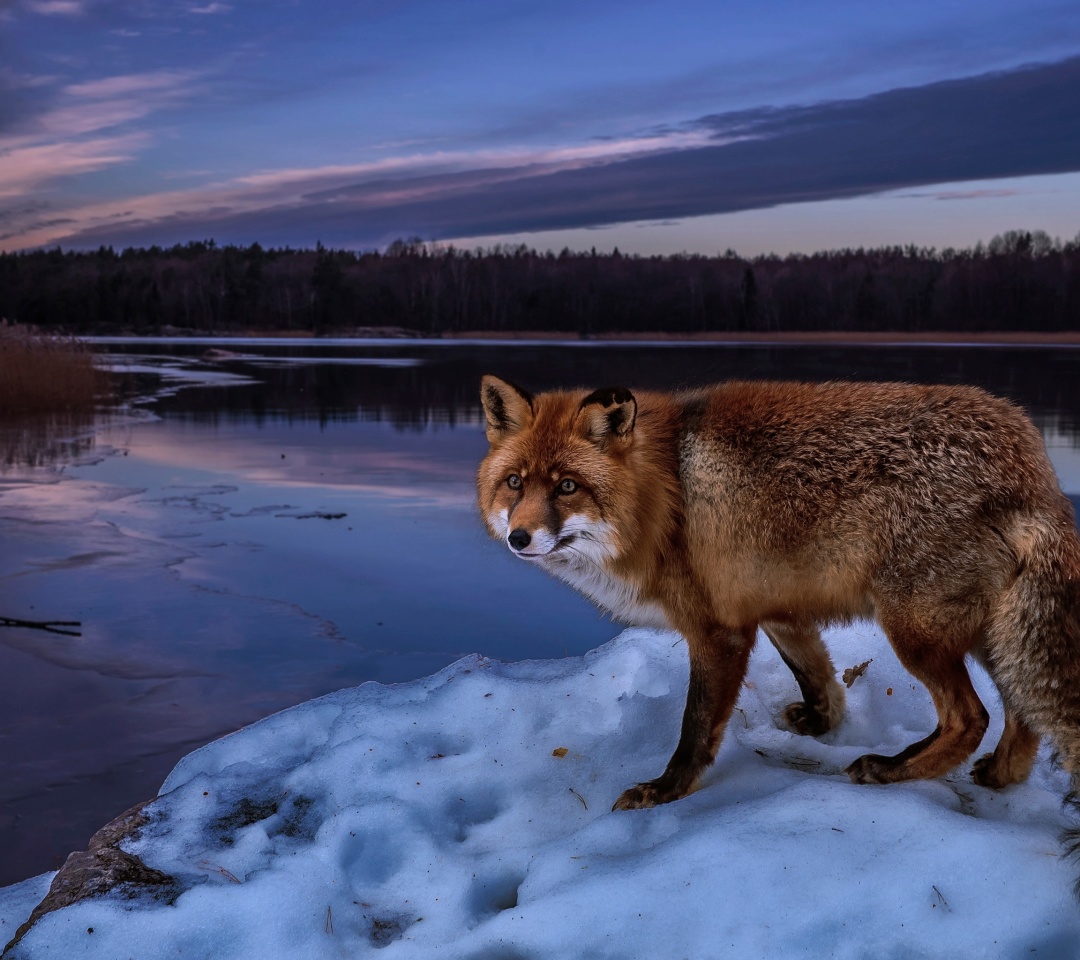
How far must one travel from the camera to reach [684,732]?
3887mm

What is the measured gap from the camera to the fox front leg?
382cm

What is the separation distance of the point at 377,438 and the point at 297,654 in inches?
485

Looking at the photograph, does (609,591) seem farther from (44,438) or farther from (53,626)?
(44,438)

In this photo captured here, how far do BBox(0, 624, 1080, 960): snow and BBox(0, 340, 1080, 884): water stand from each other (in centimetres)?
108

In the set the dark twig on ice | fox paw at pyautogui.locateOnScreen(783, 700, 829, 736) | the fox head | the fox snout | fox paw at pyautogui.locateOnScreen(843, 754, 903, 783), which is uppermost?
the fox head

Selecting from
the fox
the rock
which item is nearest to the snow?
the rock

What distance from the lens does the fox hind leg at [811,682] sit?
441cm

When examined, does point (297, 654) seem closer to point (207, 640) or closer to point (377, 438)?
point (207, 640)

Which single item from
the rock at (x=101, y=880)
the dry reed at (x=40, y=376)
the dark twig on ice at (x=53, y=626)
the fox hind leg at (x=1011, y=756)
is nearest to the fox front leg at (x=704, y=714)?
the fox hind leg at (x=1011, y=756)

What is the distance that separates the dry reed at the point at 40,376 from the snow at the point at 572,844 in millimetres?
18273

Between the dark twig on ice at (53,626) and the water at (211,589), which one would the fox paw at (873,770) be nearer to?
the water at (211,589)

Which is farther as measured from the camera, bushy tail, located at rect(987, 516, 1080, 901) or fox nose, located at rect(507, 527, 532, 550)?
fox nose, located at rect(507, 527, 532, 550)

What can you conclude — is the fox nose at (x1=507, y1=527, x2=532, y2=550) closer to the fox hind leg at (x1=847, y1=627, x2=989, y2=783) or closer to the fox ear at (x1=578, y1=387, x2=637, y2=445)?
the fox ear at (x1=578, y1=387, x2=637, y2=445)

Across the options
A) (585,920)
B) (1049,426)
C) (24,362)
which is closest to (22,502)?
(24,362)
